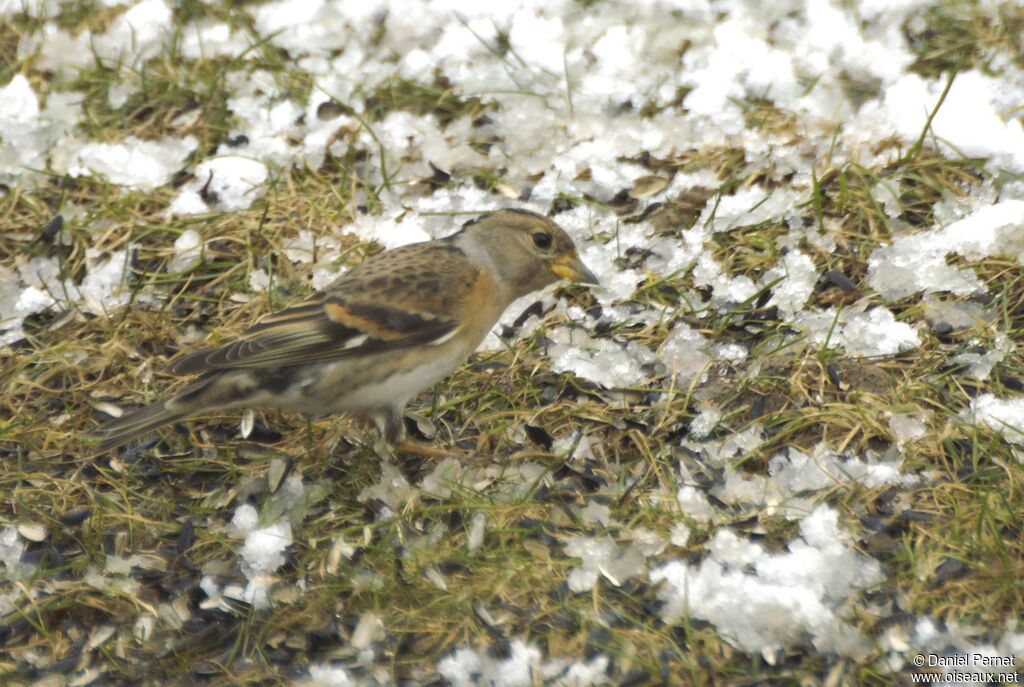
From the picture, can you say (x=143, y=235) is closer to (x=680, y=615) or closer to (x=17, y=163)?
(x=17, y=163)

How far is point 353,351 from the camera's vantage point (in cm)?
Result: 432

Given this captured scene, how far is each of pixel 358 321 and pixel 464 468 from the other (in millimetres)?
608

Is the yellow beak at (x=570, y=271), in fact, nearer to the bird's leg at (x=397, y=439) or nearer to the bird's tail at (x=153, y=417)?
the bird's leg at (x=397, y=439)

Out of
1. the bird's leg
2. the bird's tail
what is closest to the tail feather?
the bird's tail

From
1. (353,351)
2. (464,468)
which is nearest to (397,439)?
(464,468)

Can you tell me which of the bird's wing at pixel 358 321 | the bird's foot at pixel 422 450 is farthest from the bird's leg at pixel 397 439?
the bird's wing at pixel 358 321

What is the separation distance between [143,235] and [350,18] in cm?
176

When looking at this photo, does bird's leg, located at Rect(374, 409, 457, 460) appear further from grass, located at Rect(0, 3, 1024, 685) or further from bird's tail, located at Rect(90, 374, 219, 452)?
bird's tail, located at Rect(90, 374, 219, 452)

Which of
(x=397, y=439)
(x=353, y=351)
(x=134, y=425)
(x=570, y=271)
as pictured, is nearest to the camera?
(x=134, y=425)

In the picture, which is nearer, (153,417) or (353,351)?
(153,417)

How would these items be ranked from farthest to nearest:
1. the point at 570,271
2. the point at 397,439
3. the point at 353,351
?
the point at 570,271 → the point at 397,439 → the point at 353,351

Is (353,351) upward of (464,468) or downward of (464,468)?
upward

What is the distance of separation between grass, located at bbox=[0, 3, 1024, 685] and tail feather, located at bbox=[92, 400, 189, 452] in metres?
0.28

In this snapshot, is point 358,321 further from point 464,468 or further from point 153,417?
point 153,417
